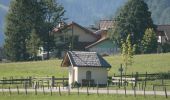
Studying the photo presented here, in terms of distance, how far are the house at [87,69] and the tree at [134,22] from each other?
159ft

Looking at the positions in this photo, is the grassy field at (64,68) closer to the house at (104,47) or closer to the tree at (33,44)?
the tree at (33,44)

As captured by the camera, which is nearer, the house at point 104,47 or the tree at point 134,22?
the tree at point 134,22

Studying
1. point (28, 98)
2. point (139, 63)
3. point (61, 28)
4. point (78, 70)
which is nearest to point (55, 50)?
point (61, 28)

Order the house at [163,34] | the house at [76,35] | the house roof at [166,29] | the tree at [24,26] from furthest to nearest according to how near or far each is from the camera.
Result: the house roof at [166,29] < the house at [163,34] < the house at [76,35] < the tree at [24,26]

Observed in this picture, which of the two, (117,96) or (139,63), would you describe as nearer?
(117,96)

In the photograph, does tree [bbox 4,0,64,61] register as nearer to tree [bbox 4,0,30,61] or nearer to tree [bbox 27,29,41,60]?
tree [bbox 4,0,30,61]

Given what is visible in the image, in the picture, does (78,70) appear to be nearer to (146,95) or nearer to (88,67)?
(88,67)

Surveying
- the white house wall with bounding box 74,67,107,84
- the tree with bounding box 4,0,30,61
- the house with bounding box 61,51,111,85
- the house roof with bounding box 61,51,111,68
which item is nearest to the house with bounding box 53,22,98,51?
the tree with bounding box 4,0,30,61

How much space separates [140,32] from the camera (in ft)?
394

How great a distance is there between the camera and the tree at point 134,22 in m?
120

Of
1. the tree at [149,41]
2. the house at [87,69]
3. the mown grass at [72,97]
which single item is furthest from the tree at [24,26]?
the mown grass at [72,97]

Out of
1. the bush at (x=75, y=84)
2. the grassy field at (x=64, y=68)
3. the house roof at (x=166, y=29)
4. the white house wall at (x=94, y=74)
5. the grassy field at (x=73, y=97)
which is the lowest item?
the grassy field at (x=73, y=97)

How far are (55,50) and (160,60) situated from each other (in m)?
44.5

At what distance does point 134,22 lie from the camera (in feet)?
393
